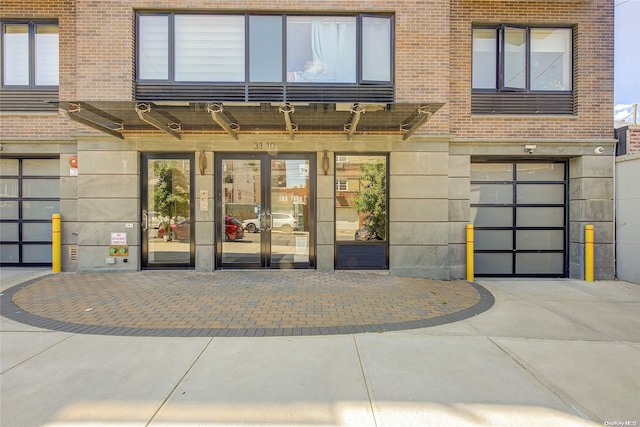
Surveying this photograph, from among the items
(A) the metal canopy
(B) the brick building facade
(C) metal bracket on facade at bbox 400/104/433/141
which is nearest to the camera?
(A) the metal canopy

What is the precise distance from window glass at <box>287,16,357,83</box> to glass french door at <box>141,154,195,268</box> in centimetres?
342

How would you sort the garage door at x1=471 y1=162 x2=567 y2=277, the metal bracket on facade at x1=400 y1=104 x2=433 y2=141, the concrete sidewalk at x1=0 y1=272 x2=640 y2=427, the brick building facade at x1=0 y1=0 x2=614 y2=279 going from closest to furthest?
the concrete sidewalk at x1=0 y1=272 x2=640 y2=427
the metal bracket on facade at x1=400 y1=104 x2=433 y2=141
the brick building facade at x1=0 y1=0 x2=614 y2=279
the garage door at x1=471 y1=162 x2=567 y2=277

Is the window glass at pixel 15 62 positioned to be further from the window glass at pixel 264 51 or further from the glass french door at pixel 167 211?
the window glass at pixel 264 51

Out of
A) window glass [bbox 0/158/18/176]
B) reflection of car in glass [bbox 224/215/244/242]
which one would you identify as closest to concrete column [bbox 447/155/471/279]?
reflection of car in glass [bbox 224/215/244/242]

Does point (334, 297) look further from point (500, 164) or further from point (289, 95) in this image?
point (500, 164)

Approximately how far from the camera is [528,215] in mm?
8570

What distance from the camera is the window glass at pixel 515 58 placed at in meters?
8.32

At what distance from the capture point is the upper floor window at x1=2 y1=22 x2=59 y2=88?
8.34 m

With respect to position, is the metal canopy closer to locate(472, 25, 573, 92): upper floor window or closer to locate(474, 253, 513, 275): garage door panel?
locate(472, 25, 573, 92): upper floor window

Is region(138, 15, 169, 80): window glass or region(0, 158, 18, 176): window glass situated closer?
region(138, 15, 169, 80): window glass

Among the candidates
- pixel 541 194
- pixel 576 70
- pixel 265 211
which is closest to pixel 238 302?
pixel 265 211

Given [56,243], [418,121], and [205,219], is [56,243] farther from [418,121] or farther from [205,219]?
[418,121]

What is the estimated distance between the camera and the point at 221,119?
6707 millimetres

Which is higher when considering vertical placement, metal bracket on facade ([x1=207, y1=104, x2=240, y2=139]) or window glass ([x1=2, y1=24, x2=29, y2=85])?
window glass ([x1=2, y1=24, x2=29, y2=85])
